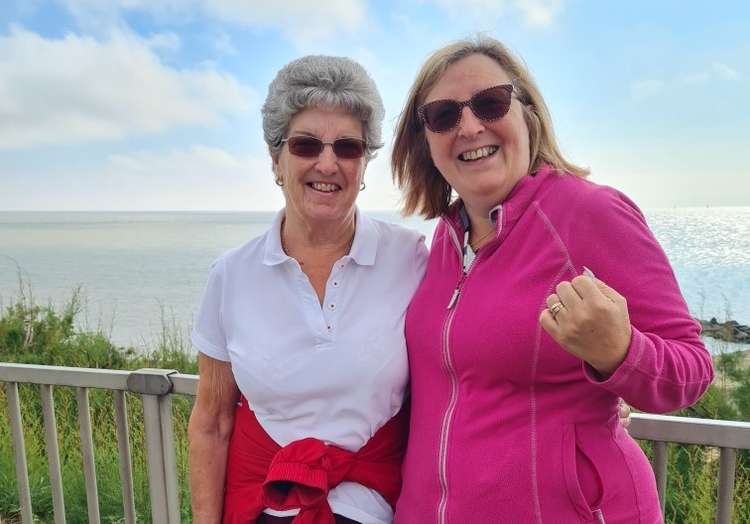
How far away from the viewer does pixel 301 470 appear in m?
1.70

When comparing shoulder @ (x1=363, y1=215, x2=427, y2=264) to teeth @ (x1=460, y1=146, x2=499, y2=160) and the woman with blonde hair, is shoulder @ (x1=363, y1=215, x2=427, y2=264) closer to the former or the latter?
the woman with blonde hair

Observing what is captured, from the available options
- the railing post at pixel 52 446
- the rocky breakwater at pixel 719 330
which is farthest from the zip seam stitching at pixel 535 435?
the rocky breakwater at pixel 719 330

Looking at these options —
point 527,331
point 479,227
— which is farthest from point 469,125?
point 527,331

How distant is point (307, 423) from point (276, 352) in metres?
0.24

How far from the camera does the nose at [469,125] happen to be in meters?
1.69

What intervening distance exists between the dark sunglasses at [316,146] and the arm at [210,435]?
761 millimetres

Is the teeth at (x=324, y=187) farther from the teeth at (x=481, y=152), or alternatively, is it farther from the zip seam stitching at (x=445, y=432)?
the zip seam stitching at (x=445, y=432)

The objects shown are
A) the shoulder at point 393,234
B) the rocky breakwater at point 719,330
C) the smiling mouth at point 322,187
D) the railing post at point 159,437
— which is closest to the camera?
the smiling mouth at point 322,187

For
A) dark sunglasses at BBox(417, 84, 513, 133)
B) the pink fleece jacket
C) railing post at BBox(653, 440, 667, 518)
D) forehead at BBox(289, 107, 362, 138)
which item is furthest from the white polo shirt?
railing post at BBox(653, 440, 667, 518)

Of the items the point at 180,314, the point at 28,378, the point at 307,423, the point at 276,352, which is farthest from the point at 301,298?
the point at 180,314

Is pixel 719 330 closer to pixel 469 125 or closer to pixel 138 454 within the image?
pixel 469 125

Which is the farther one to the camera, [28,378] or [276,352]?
[28,378]

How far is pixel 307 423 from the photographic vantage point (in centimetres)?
182

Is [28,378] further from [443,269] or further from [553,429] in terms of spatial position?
[553,429]
